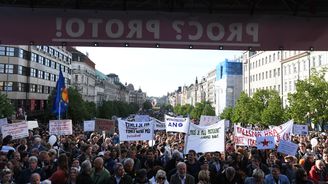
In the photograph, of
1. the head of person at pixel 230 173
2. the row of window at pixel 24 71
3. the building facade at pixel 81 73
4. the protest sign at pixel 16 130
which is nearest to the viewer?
the head of person at pixel 230 173

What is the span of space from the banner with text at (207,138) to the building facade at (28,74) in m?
59.4

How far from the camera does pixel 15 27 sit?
8094mm

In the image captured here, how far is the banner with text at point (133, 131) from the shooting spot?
1608 centimetres

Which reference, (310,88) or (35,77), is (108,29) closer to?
(310,88)

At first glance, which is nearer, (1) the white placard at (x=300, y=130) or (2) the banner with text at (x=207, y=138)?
(2) the banner with text at (x=207, y=138)

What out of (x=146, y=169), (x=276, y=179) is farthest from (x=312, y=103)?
(x=276, y=179)

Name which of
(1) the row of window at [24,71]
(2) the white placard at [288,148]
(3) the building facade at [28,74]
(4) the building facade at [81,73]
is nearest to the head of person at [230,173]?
(2) the white placard at [288,148]

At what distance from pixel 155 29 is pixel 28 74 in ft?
229

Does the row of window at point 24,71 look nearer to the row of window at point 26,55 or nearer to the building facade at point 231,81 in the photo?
the row of window at point 26,55

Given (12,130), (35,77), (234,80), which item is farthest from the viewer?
(234,80)

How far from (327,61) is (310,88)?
17.1 m

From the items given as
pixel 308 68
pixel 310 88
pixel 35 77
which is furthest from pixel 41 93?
pixel 310 88

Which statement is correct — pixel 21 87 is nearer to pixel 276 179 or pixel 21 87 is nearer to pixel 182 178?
pixel 276 179

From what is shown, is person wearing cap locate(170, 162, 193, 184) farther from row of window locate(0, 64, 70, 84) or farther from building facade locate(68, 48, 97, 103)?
building facade locate(68, 48, 97, 103)
